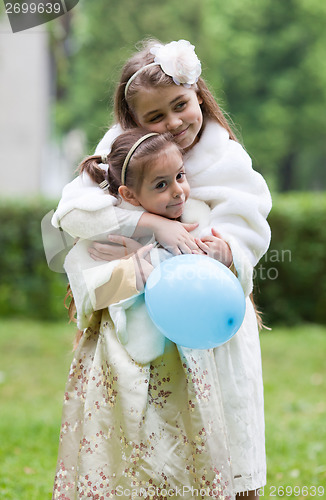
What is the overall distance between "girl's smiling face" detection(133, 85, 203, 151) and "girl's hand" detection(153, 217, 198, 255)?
0.35m

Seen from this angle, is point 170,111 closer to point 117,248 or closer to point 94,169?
point 94,169

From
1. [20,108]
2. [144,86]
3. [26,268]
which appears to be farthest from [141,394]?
[20,108]

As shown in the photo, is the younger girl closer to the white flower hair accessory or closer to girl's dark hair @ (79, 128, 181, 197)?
girl's dark hair @ (79, 128, 181, 197)

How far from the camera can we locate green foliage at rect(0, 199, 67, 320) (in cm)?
980

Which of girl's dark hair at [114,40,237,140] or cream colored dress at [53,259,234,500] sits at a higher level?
girl's dark hair at [114,40,237,140]

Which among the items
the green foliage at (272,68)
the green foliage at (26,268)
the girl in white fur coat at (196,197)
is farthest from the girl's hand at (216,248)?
the green foliage at (272,68)

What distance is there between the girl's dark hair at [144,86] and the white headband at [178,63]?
0.06ft

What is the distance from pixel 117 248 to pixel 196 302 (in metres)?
0.45

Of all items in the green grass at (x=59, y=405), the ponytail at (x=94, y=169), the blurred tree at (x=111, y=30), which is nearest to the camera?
the ponytail at (x=94, y=169)

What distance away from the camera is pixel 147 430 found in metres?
2.61

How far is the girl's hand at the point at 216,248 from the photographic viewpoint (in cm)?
261

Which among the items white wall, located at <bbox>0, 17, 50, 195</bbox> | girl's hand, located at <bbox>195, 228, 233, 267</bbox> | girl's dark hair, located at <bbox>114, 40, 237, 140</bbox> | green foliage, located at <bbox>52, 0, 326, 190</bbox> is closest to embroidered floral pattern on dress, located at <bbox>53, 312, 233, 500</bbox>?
girl's hand, located at <bbox>195, 228, 233, 267</bbox>

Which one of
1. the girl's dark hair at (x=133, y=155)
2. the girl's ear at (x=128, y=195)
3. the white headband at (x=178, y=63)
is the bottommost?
the girl's ear at (x=128, y=195)

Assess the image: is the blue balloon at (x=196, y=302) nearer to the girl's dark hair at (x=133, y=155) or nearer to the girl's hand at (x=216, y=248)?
the girl's hand at (x=216, y=248)
